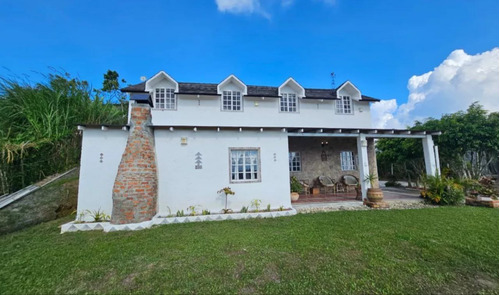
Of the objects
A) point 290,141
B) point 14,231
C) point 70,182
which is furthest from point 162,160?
point 290,141

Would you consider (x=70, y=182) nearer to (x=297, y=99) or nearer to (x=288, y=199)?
(x=288, y=199)

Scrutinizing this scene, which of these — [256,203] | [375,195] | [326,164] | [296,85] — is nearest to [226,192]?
[256,203]

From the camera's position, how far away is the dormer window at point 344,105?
1264cm

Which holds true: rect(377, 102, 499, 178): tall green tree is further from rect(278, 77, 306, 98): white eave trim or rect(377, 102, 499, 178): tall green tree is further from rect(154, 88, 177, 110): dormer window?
rect(154, 88, 177, 110): dormer window

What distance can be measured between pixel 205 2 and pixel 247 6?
236 centimetres

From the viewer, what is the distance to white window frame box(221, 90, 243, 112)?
11488 mm

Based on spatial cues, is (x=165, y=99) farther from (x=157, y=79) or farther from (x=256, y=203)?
(x=256, y=203)

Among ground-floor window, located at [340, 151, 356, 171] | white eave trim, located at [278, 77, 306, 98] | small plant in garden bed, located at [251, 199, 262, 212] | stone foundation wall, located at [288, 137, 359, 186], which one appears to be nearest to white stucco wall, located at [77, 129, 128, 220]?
small plant in garden bed, located at [251, 199, 262, 212]

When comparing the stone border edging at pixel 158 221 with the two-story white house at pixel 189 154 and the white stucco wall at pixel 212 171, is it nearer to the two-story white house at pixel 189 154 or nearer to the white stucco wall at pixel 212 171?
the two-story white house at pixel 189 154

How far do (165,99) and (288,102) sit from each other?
774 centimetres

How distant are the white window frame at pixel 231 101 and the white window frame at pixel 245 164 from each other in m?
4.30

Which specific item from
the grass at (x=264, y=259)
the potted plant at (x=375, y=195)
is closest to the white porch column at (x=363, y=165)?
the potted plant at (x=375, y=195)

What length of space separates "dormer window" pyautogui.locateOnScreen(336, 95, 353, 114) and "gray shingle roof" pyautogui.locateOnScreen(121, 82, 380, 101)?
53 cm

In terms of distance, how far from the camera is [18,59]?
934 centimetres
